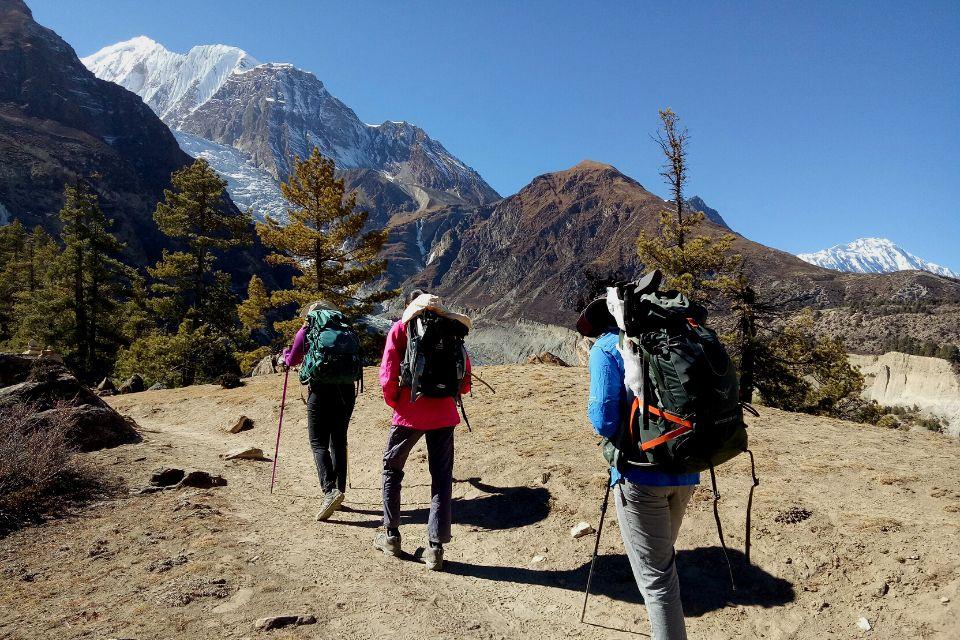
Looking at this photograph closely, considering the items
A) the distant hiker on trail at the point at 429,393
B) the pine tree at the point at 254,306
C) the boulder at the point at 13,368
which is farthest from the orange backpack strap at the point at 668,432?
the pine tree at the point at 254,306

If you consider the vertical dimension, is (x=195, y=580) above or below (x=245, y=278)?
below

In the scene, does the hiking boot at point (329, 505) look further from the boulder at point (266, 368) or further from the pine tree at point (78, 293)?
the pine tree at point (78, 293)

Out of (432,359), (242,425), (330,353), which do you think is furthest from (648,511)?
(242,425)

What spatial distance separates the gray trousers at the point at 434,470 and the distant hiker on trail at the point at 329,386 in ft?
4.36

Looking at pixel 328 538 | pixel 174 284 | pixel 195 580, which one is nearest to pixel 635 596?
pixel 328 538

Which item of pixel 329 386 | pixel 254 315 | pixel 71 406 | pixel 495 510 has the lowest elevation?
pixel 495 510

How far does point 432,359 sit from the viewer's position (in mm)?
4164

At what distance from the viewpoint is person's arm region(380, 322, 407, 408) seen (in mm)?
4234

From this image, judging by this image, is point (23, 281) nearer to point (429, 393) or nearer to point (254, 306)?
point (254, 306)

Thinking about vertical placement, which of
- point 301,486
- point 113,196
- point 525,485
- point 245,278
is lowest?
point 301,486

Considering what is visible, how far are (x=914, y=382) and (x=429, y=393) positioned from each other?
8191 cm

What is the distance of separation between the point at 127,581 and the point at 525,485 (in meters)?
3.96

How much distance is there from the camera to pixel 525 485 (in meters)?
6.16

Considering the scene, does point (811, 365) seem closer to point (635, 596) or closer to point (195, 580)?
point (635, 596)
